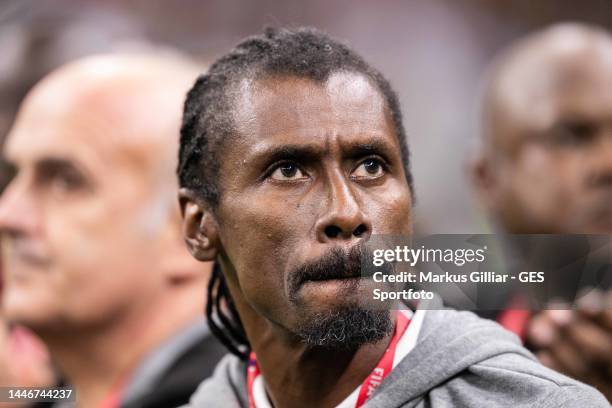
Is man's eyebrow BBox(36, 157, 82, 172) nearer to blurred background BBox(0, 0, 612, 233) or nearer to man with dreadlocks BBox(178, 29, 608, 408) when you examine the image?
blurred background BBox(0, 0, 612, 233)

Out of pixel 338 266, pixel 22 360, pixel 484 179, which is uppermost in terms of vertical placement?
pixel 484 179

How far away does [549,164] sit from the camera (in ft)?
8.83

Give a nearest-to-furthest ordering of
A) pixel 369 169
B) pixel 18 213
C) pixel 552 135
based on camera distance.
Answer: pixel 369 169, pixel 18 213, pixel 552 135

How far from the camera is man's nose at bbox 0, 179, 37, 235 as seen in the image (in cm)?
231

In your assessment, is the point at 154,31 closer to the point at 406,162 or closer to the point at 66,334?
the point at 66,334

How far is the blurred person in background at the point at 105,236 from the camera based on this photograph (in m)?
2.36

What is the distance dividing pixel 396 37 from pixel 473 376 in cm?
185

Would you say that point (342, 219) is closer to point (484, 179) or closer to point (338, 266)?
point (338, 266)

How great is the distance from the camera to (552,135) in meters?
2.70

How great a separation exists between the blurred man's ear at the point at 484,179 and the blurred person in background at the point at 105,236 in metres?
1.00

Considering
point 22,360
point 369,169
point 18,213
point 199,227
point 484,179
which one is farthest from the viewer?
point 484,179

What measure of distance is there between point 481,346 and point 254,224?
0.39m

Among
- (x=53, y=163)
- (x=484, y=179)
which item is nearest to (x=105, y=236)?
(x=53, y=163)

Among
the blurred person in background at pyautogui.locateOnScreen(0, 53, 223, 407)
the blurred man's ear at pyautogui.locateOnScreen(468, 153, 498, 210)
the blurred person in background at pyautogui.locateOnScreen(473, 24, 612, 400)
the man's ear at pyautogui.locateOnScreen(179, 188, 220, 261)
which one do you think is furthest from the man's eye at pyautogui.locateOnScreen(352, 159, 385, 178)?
the blurred man's ear at pyautogui.locateOnScreen(468, 153, 498, 210)
